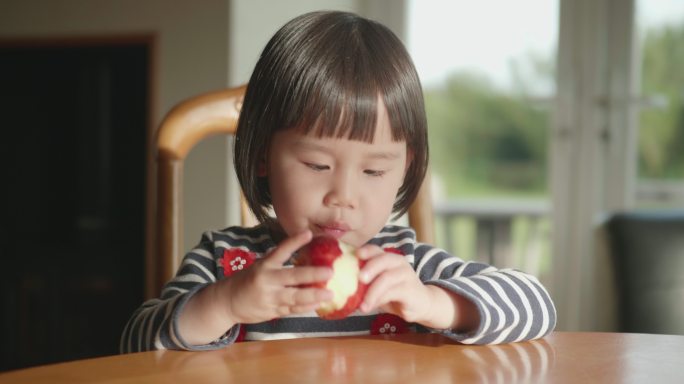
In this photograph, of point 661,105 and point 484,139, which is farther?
point 484,139

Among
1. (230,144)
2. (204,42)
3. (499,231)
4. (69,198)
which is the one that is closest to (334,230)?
(230,144)

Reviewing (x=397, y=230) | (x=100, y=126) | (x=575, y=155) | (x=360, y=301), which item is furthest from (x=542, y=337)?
(x=100, y=126)

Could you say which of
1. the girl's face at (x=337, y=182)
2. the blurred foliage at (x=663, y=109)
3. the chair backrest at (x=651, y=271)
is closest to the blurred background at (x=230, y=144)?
the blurred foliage at (x=663, y=109)

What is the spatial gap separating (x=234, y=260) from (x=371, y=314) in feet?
0.59

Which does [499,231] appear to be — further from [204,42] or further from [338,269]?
[338,269]

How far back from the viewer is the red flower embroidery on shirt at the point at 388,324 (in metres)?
1.03

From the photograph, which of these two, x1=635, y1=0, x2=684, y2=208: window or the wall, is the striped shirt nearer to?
the wall

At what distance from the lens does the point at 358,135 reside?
0.88 m

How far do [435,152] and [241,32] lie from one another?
2.44 feet

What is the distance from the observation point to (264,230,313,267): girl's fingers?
2.30 ft

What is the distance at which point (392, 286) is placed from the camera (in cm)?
75

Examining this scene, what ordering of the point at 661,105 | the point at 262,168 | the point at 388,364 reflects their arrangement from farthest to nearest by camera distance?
the point at 661,105, the point at 262,168, the point at 388,364

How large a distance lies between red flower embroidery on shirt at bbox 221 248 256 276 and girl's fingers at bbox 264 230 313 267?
31 cm

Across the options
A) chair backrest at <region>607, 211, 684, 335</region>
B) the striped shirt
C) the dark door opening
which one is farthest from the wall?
the striped shirt
